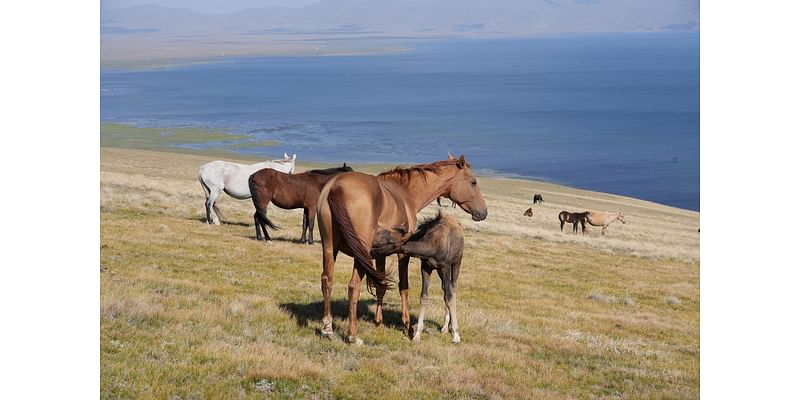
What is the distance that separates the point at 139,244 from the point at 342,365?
10078 millimetres

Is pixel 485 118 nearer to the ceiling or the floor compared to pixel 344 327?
nearer to the ceiling

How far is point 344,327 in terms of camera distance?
10938 millimetres

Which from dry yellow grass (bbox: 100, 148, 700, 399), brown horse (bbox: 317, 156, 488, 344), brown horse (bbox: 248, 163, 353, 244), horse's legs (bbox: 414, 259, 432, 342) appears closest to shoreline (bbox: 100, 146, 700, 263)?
brown horse (bbox: 248, 163, 353, 244)

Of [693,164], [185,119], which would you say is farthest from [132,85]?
[693,164]

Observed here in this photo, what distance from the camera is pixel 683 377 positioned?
1075 centimetres

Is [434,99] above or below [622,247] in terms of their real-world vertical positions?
above

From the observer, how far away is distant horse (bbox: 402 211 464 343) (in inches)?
415

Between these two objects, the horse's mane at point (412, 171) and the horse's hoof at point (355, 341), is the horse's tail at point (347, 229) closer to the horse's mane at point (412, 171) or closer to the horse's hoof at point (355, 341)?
the horse's hoof at point (355, 341)

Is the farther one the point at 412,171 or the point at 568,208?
the point at 568,208

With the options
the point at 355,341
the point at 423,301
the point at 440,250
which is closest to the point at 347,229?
the point at 355,341

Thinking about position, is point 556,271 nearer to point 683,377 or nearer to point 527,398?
point 683,377

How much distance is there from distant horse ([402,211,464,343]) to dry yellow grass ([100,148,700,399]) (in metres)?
0.59

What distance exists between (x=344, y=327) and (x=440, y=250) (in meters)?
1.69

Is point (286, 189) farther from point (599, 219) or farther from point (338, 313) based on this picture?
point (599, 219)
